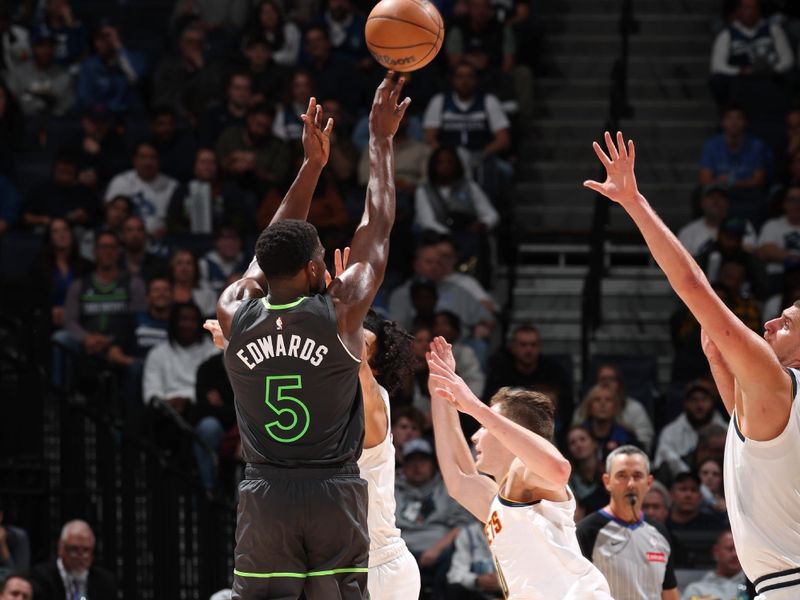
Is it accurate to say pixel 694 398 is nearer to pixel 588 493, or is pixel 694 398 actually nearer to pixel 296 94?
pixel 588 493

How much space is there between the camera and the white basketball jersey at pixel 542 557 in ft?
18.4

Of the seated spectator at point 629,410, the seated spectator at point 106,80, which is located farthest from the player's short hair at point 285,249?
the seated spectator at point 106,80

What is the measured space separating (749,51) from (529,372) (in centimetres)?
481

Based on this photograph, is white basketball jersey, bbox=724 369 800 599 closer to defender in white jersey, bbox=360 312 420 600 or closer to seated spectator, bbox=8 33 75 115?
defender in white jersey, bbox=360 312 420 600

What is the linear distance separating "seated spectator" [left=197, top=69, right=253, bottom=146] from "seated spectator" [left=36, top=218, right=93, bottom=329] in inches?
82.8

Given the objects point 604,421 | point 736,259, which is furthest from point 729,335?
point 736,259

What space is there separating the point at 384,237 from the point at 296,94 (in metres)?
8.77

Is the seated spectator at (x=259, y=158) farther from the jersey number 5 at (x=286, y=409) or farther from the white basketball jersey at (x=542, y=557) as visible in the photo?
the jersey number 5 at (x=286, y=409)

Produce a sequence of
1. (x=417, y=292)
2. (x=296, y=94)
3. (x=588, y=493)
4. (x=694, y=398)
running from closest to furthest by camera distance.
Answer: (x=588, y=493)
(x=694, y=398)
(x=417, y=292)
(x=296, y=94)

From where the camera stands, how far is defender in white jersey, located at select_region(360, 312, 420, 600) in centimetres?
580

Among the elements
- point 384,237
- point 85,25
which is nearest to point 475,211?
point 85,25

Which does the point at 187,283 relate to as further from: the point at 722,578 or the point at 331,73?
the point at 722,578

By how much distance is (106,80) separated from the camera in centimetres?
1502

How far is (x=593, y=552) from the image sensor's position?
23.3 ft
